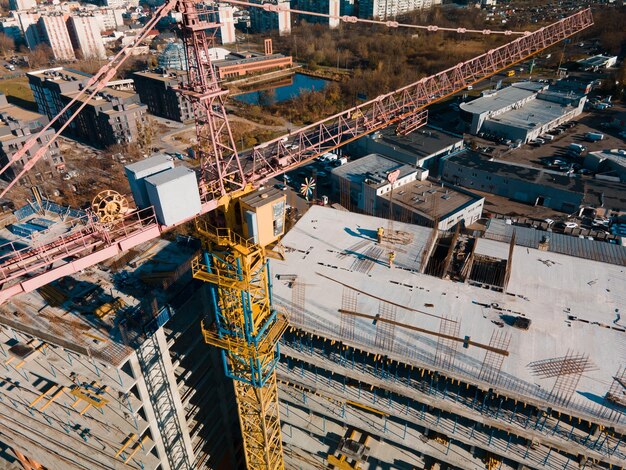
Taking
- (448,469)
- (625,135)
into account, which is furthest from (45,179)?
(625,135)

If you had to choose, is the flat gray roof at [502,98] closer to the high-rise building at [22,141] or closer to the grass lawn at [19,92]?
the high-rise building at [22,141]

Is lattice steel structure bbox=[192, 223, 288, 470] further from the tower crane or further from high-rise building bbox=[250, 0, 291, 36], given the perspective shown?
high-rise building bbox=[250, 0, 291, 36]

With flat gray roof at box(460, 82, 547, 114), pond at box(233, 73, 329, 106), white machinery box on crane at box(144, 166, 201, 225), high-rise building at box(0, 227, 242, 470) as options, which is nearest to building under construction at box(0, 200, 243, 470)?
high-rise building at box(0, 227, 242, 470)

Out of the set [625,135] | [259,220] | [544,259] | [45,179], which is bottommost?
[45,179]

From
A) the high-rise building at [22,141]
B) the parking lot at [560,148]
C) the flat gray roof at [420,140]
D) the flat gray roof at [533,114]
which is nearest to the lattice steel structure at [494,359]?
the flat gray roof at [420,140]

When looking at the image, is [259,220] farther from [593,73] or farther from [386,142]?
[593,73]

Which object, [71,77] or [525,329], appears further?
[71,77]
